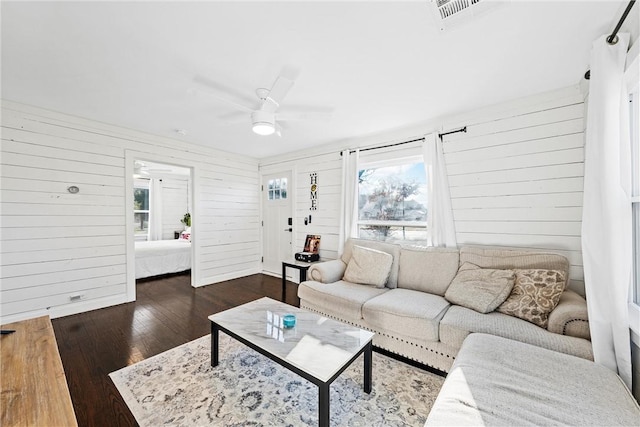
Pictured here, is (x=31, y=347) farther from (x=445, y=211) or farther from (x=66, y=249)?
(x=445, y=211)

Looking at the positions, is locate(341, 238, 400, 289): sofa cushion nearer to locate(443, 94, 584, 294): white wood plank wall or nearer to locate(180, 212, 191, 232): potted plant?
locate(443, 94, 584, 294): white wood plank wall

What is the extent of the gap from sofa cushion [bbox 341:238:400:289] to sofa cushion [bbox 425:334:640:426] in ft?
4.38

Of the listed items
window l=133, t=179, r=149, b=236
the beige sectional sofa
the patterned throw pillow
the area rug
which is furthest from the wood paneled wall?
window l=133, t=179, r=149, b=236

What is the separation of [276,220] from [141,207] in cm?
448

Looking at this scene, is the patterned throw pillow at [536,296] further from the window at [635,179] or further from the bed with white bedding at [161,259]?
the bed with white bedding at [161,259]

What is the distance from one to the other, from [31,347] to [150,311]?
209 centimetres

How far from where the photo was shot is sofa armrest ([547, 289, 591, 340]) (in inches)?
61.2

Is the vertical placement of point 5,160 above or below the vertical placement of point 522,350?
above

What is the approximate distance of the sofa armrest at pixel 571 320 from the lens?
5.10ft

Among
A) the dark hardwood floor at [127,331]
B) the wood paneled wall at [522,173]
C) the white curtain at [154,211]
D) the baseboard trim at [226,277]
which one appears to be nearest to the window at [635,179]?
the wood paneled wall at [522,173]

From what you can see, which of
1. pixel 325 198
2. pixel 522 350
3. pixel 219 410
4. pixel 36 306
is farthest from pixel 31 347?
pixel 325 198

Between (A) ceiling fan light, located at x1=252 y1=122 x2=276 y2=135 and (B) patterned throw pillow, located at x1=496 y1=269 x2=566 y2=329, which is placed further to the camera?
(A) ceiling fan light, located at x1=252 y1=122 x2=276 y2=135

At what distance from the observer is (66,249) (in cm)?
291

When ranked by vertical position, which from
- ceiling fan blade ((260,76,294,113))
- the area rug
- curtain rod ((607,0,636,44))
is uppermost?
curtain rod ((607,0,636,44))
